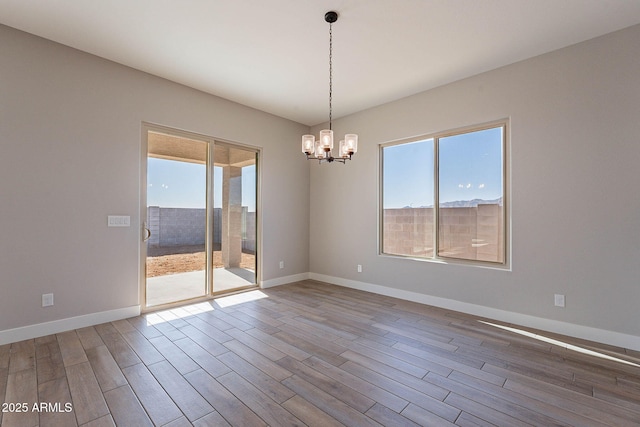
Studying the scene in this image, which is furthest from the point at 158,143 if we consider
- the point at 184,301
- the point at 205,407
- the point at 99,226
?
the point at 205,407

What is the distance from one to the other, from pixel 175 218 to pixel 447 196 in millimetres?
3969

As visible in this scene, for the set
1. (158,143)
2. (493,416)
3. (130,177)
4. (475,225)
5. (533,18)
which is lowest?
(493,416)

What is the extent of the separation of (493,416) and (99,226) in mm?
4233

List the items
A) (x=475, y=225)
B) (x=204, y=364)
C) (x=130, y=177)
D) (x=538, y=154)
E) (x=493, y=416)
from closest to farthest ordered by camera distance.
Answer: (x=493, y=416) < (x=204, y=364) < (x=538, y=154) < (x=130, y=177) < (x=475, y=225)

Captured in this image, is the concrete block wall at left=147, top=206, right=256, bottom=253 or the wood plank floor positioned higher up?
the concrete block wall at left=147, top=206, right=256, bottom=253

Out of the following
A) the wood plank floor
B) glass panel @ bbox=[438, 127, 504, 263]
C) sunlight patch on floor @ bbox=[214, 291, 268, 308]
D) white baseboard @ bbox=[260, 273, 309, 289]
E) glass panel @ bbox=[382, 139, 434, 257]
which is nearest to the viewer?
the wood plank floor

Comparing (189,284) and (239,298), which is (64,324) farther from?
(239,298)

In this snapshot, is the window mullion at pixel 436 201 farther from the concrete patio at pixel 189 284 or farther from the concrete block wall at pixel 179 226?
the concrete block wall at pixel 179 226

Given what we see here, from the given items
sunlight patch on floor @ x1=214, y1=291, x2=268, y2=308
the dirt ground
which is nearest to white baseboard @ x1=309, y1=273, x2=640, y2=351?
sunlight patch on floor @ x1=214, y1=291, x2=268, y2=308

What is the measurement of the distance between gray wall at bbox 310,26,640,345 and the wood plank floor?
460mm

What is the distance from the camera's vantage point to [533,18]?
2.68 meters

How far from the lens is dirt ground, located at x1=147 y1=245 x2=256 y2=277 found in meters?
3.91

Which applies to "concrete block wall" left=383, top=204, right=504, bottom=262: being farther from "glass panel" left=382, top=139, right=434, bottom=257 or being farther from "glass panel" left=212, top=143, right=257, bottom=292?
"glass panel" left=212, top=143, right=257, bottom=292

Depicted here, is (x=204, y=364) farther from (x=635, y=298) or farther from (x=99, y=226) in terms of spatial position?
(x=635, y=298)
